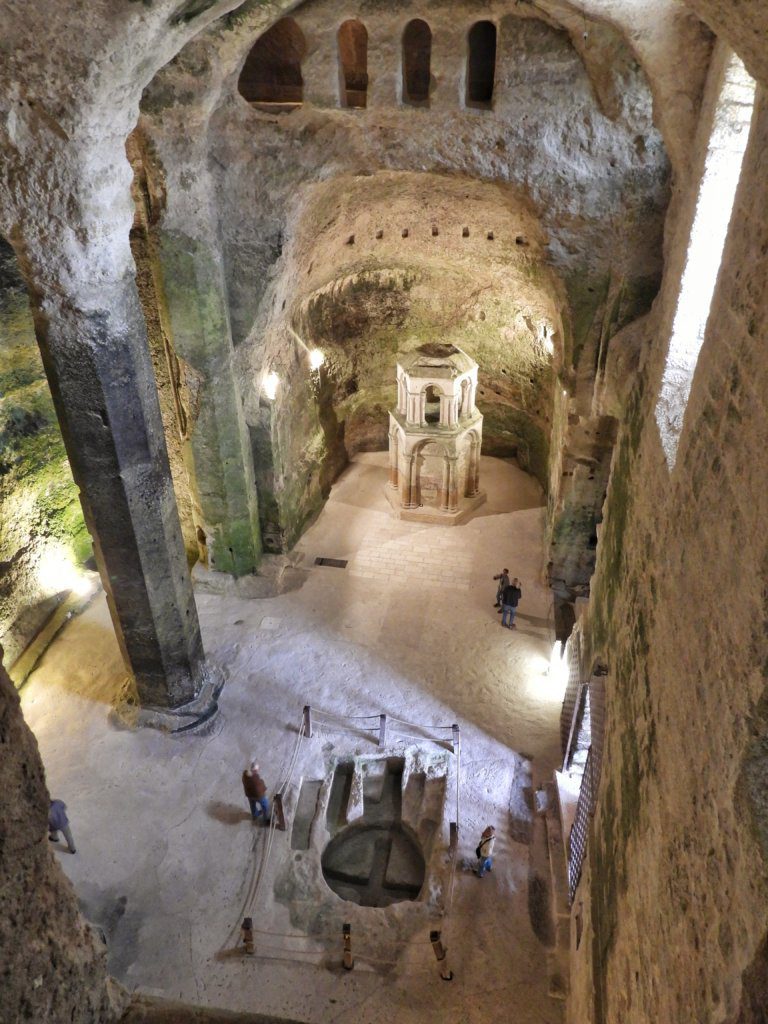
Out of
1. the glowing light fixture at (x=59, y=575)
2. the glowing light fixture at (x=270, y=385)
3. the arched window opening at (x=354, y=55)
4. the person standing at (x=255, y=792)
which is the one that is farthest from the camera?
the arched window opening at (x=354, y=55)

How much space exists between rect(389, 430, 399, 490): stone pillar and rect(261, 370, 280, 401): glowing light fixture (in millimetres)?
2906

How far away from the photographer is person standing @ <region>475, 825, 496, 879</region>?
7.17 m

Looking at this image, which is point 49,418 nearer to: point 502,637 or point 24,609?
point 24,609

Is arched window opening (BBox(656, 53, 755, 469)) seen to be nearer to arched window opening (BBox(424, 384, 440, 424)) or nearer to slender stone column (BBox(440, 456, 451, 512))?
slender stone column (BBox(440, 456, 451, 512))

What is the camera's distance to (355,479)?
14.3 m

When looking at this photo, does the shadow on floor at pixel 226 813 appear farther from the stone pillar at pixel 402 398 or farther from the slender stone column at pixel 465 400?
the slender stone column at pixel 465 400

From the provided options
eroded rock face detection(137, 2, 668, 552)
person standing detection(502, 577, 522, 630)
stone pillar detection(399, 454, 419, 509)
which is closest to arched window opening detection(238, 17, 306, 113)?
eroded rock face detection(137, 2, 668, 552)

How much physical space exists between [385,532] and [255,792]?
19.3ft

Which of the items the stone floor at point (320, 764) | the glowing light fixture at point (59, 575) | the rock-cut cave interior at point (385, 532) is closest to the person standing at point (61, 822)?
the rock-cut cave interior at point (385, 532)

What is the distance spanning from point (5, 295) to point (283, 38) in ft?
26.5

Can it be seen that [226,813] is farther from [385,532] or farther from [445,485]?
[445,485]

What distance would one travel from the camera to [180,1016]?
2.53 m

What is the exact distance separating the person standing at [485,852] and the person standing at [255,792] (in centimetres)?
221

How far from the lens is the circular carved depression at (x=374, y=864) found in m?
7.71
